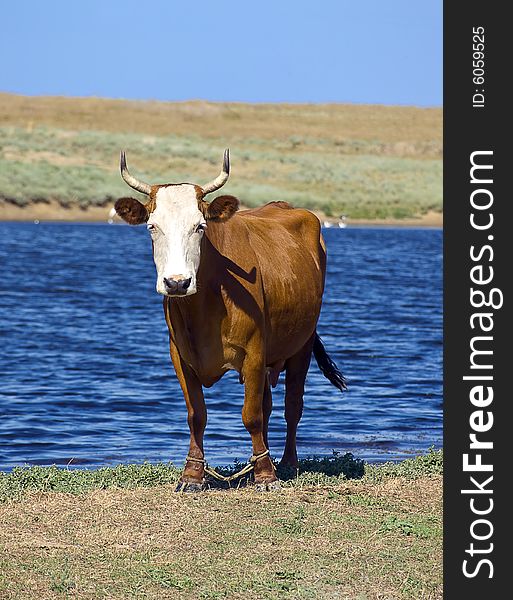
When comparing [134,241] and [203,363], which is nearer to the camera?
[203,363]

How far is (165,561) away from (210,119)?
101003mm

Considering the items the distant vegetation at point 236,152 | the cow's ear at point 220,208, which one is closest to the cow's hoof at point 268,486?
the cow's ear at point 220,208

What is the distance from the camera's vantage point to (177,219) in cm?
840

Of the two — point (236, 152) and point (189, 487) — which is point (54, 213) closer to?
point (236, 152)

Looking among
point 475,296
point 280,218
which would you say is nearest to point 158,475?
point 280,218

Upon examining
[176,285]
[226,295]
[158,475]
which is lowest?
[158,475]

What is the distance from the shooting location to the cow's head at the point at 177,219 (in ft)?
27.0

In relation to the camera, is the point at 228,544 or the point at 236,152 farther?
the point at 236,152

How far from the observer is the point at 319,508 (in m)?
8.44

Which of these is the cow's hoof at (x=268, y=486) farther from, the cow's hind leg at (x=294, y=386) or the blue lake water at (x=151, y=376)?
the blue lake water at (x=151, y=376)

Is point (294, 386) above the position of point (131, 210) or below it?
below

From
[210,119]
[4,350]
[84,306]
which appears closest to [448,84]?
[4,350]

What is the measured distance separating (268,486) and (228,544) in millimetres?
1651

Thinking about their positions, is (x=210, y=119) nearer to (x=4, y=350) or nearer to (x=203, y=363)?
(x=4, y=350)
